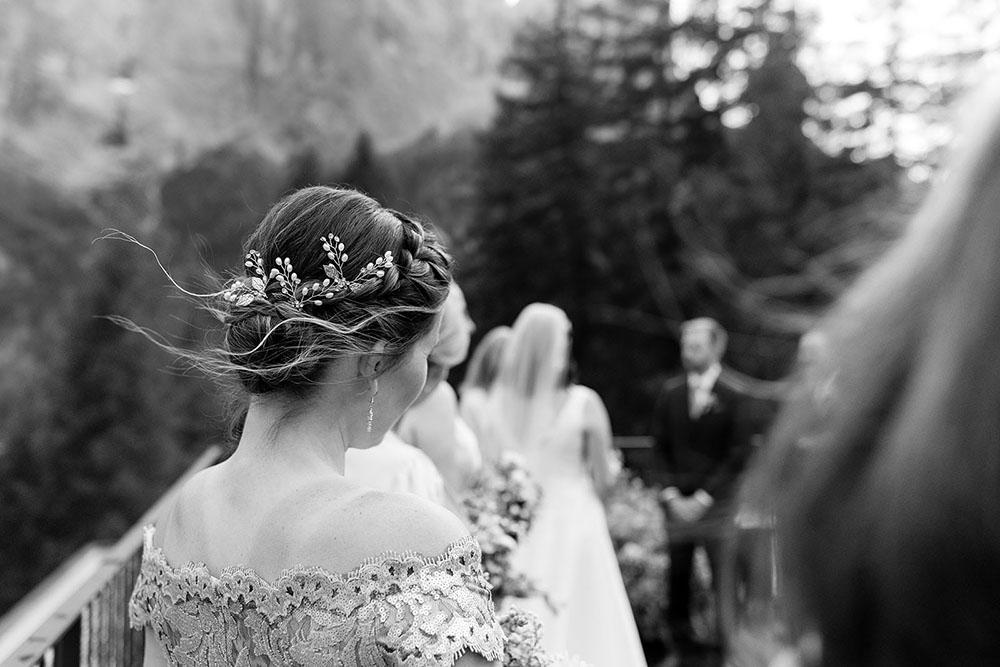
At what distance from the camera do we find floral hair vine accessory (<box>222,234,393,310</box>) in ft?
5.95

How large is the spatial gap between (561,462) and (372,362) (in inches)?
190

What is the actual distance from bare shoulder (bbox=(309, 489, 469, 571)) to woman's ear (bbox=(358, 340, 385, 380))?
28 centimetres

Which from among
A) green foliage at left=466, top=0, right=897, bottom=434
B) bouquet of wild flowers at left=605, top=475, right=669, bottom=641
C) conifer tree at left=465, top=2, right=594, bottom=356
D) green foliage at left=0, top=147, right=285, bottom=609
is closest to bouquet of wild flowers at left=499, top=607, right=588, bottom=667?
bouquet of wild flowers at left=605, top=475, right=669, bottom=641

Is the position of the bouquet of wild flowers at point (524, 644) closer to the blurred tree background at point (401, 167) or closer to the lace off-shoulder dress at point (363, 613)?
the lace off-shoulder dress at point (363, 613)

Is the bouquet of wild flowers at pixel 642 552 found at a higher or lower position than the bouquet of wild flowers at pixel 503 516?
lower

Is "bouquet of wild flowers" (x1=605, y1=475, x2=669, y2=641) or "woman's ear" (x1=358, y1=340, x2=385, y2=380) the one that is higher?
"woman's ear" (x1=358, y1=340, x2=385, y2=380)

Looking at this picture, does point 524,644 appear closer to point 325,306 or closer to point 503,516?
point 325,306

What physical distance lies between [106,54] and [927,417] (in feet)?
49.1

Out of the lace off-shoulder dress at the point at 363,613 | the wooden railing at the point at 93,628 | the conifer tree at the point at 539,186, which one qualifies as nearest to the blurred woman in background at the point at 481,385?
the wooden railing at the point at 93,628

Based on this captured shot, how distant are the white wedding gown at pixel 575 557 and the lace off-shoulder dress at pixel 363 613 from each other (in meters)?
3.41

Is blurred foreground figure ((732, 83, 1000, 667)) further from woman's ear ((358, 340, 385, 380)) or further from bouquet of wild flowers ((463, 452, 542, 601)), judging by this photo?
bouquet of wild flowers ((463, 452, 542, 601))

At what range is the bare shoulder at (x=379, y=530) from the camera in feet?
5.27

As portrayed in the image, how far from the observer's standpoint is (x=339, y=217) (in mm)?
1854

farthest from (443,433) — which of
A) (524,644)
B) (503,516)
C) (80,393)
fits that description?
(80,393)
